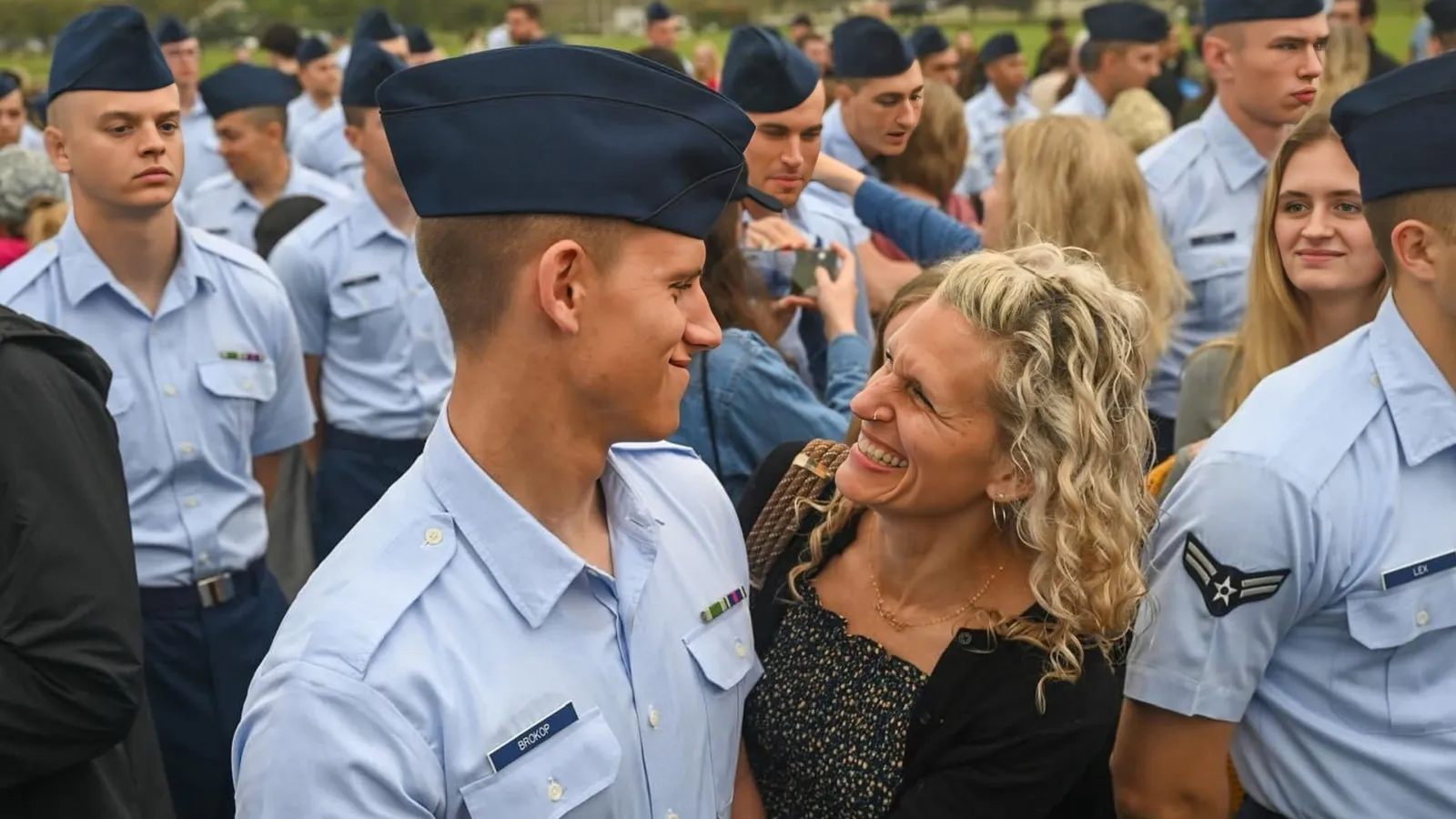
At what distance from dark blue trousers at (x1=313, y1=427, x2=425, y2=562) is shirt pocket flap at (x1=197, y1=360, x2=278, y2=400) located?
1196 millimetres

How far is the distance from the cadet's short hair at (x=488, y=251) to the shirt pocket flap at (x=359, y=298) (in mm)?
3532

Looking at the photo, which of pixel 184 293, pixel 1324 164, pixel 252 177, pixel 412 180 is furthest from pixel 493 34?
pixel 412 180

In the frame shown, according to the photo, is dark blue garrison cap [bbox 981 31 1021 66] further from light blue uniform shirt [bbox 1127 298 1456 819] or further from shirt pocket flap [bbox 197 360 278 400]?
light blue uniform shirt [bbox 1127 298 1456 819]

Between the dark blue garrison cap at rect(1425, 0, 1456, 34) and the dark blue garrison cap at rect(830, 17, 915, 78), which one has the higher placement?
the dark blue garrison cap at rect(830, 17, 915, 78)

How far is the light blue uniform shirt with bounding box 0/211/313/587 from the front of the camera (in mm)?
3531

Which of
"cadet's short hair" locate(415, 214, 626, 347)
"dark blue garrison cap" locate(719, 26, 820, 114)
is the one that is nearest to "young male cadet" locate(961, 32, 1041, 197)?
"dark blue garrison cap" locate(719, 26, 820, 114)

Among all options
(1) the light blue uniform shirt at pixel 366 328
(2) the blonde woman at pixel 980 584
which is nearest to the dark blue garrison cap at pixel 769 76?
(1) the light blue uniform shirt at pixel 366 328

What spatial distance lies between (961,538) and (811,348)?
158 centimetres

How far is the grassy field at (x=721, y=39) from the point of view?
1450cm

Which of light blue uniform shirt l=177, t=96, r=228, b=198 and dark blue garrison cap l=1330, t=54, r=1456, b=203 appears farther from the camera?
light blue uniform shirt l=177, t=96, r=228, b=198

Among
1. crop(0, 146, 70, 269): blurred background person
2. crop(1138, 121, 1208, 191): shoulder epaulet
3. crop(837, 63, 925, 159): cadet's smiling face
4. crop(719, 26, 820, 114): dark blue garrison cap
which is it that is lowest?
crop(1138, 121, 1208, 191): shoulder epaulet

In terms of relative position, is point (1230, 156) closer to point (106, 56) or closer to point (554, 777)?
point (106, 56)

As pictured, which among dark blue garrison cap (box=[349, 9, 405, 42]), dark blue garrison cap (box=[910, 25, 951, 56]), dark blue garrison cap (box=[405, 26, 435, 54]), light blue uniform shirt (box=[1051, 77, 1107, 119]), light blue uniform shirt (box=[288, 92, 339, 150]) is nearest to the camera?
light blue uniform shirt (box=[1051, 77, 1107, 119])

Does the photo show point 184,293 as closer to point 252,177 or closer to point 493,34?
point 252,177
